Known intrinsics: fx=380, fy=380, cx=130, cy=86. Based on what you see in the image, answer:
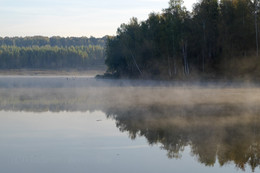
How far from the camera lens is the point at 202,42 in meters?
59.3

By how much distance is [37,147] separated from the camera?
11781 millimetres

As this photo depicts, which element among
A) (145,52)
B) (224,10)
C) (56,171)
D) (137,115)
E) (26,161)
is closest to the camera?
(56,171)

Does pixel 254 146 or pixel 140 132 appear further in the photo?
pixel 140 132

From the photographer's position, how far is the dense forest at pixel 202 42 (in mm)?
53719

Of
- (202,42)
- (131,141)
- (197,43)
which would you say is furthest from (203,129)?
(197,43)

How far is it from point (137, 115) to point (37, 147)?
816cm

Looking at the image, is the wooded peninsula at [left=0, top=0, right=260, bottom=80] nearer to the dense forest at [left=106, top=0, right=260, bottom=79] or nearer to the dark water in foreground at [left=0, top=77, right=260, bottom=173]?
the dense forest at [left=106, top=0, right=260, bottom=79]

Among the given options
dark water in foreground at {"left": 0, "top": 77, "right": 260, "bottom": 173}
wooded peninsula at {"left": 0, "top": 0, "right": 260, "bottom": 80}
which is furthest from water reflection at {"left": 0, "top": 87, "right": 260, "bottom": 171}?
wooded peninsula at {"left": 0, "top": 0, "right": 260, "bottom": 80}

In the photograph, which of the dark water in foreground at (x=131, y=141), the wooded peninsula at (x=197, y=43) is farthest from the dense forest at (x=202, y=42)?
the dark water in foreground at (x=131, y=141)

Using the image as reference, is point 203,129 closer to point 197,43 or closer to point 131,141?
point 131,141

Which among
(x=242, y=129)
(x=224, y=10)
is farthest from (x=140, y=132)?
(x=224, y=10)

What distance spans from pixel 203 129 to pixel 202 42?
46172 millimetres

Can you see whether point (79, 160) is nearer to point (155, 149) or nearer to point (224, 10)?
point (155, 149)

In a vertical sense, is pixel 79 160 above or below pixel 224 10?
below
